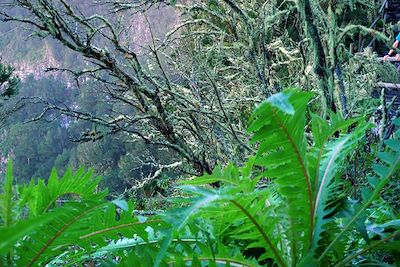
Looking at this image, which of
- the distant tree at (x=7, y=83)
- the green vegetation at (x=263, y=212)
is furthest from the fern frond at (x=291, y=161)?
the distant tree at (x=7, y=83)

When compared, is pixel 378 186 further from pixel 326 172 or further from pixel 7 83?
pixel 7 83

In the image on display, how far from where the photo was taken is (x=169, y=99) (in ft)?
9.30

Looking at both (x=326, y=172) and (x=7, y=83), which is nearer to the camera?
(x=326, y=172)

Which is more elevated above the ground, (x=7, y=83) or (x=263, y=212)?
(x=7, y=83)

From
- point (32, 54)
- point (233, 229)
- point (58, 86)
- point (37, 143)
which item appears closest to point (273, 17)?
point (233, 229)

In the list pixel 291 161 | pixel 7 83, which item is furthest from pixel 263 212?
pixel 7 83

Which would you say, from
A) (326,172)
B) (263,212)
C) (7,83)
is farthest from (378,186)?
(7,83)

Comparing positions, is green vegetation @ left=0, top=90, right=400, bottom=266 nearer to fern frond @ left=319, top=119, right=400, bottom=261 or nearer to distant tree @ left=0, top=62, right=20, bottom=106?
fern frond @ left=319, top=119, right=400, bottom=261

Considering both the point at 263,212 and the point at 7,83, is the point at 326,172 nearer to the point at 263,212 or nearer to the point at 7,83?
the point at 263,212

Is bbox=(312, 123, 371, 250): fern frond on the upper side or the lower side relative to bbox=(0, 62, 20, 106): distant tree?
lower

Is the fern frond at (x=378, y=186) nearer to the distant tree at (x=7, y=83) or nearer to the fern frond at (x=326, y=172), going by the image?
the fern frond at (x=326, y=172)

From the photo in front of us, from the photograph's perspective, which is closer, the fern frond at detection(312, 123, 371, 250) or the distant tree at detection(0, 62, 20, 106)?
the fern frond at detection(312, 123, 371, 250)

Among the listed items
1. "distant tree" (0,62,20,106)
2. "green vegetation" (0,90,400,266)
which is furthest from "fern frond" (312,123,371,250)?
"distant tree" (0,62,20,106)

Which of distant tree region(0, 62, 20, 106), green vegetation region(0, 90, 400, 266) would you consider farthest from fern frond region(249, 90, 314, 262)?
distant tree region(0, 62, 20, 106)
